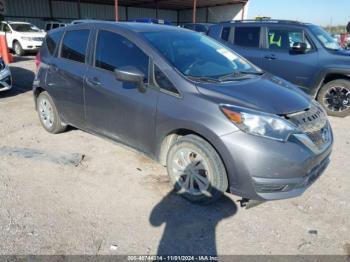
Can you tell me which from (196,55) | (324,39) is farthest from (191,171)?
(324,39)

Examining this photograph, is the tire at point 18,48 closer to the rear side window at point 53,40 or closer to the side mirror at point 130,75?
the rear side window at point 53,40

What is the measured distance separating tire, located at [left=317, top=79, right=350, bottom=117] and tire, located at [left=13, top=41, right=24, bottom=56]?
1457 centimetres

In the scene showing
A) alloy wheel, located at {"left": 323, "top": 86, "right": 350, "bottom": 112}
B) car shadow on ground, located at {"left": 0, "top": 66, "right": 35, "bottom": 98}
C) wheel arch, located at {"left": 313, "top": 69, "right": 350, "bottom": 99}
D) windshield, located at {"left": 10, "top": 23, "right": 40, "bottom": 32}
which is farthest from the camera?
windshield, located at {"left": 10, "top": 23, "right": 40, "bottom": 32}

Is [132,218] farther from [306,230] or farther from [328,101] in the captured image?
[328,101]

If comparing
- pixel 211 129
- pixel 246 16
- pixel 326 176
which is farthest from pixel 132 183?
pixel 246 16

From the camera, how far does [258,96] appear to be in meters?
3.19

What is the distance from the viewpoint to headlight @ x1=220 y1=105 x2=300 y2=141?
288cm

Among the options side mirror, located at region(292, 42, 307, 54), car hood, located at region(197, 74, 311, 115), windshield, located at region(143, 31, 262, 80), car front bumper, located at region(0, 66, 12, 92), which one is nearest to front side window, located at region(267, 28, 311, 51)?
side mirror, located at region(292, 42, 307, 54)

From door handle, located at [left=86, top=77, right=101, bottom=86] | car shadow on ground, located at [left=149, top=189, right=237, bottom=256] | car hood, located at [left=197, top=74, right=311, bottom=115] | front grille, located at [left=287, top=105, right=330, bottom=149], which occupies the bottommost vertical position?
car shadow on ground, located at [left=149, top=189, right=237, bottom=256]

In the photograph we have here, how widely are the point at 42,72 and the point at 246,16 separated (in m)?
31.2

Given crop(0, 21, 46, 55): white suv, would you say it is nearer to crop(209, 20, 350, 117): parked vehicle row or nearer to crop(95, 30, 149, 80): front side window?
crop(209, 20, 350, 117): parked vehicle row

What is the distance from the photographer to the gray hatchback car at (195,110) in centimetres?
292

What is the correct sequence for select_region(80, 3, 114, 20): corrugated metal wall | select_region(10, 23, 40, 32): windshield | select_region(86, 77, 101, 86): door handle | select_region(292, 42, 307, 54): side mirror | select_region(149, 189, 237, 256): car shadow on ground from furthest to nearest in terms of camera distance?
select_region(80, 3, 114, 20): corrugated metal wall → select_region(10, 23, 40, 32): windshield → select_region(292, 42, 307, 54): side mirror → select_region(86, 77, 101, 86): door handle → select_region(149, 189, 237, 256): car shadow on ground

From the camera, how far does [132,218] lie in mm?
3127
